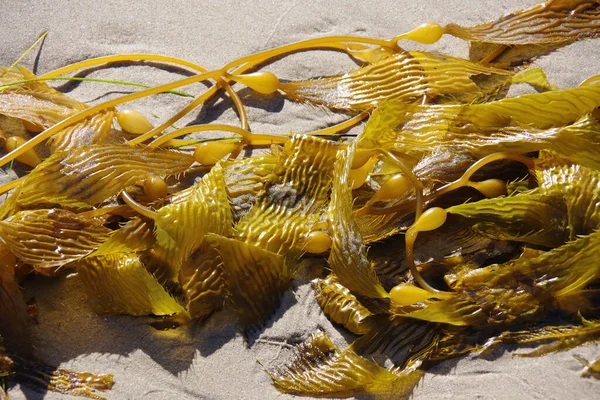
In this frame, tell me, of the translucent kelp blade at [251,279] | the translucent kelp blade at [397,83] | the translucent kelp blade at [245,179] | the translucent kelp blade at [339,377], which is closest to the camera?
the translucent kelp blade at [339,377]

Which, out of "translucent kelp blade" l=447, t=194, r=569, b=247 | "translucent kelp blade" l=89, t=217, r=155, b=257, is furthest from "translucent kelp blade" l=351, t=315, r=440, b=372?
"translucent kelp blade" l=89, t=217, r=155, b=257

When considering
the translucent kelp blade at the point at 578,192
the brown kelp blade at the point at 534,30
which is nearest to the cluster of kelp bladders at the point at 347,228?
the translucent kelp blade at the point at 578,192

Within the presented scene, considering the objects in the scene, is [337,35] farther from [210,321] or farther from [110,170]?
[210,321]

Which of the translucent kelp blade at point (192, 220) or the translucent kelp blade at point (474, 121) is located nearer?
the translucent kelp blade at point (192, 220)

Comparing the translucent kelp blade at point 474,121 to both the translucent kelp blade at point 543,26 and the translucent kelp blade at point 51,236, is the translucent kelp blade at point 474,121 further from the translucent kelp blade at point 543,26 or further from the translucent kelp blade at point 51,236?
the translucent kelp blade at point 51,236

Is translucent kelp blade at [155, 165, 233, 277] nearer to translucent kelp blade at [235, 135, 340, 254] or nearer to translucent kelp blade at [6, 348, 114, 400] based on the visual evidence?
translucent kelp blade at [235, 135, 340, 254]

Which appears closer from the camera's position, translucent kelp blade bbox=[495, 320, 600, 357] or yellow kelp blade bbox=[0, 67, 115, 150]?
translucent kelp blade bbox=[495, 320, 600, 357]
